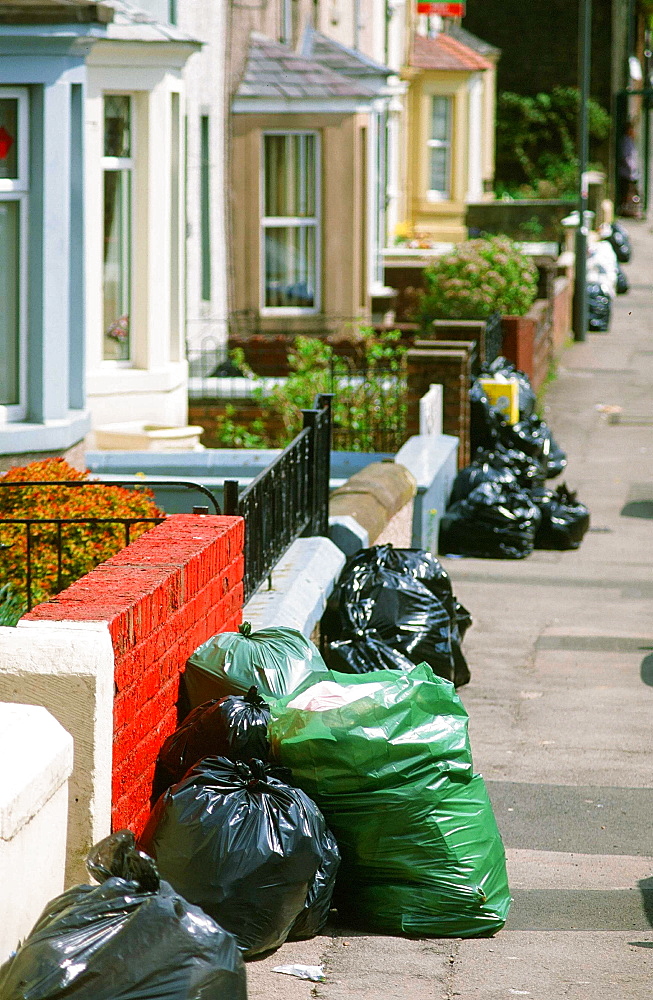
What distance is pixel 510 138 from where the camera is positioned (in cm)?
4238

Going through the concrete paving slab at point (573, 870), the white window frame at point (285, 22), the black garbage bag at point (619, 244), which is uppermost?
the white window frame at point (285, 22)

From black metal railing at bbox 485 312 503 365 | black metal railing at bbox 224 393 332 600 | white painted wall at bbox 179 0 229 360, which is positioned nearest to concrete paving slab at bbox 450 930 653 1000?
black metal railing at bbox 224 393 332 600

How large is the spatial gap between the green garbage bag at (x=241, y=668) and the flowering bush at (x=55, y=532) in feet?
4.21

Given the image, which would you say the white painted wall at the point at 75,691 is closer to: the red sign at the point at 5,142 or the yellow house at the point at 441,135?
the red sign at the point at 5,142

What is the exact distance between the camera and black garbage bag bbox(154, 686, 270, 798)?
4.66 m

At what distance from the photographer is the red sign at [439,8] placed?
30.9m

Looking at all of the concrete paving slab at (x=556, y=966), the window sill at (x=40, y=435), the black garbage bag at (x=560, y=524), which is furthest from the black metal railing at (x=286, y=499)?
the black garbage bag at (x=560, y=524)

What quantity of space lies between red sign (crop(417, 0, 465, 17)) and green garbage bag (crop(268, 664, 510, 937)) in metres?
28.1

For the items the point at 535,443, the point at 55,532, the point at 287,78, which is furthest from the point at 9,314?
the point at 287,78

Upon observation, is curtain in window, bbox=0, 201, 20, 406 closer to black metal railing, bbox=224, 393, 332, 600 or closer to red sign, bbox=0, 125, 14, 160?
Answer: red sign, bbox=0, 125, 14, 160

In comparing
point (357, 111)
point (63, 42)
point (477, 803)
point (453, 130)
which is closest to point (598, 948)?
point (477, 803)

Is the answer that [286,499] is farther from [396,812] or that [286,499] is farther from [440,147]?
[440,147]

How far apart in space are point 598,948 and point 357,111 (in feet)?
44.9

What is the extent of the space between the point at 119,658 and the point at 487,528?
7026 mm
